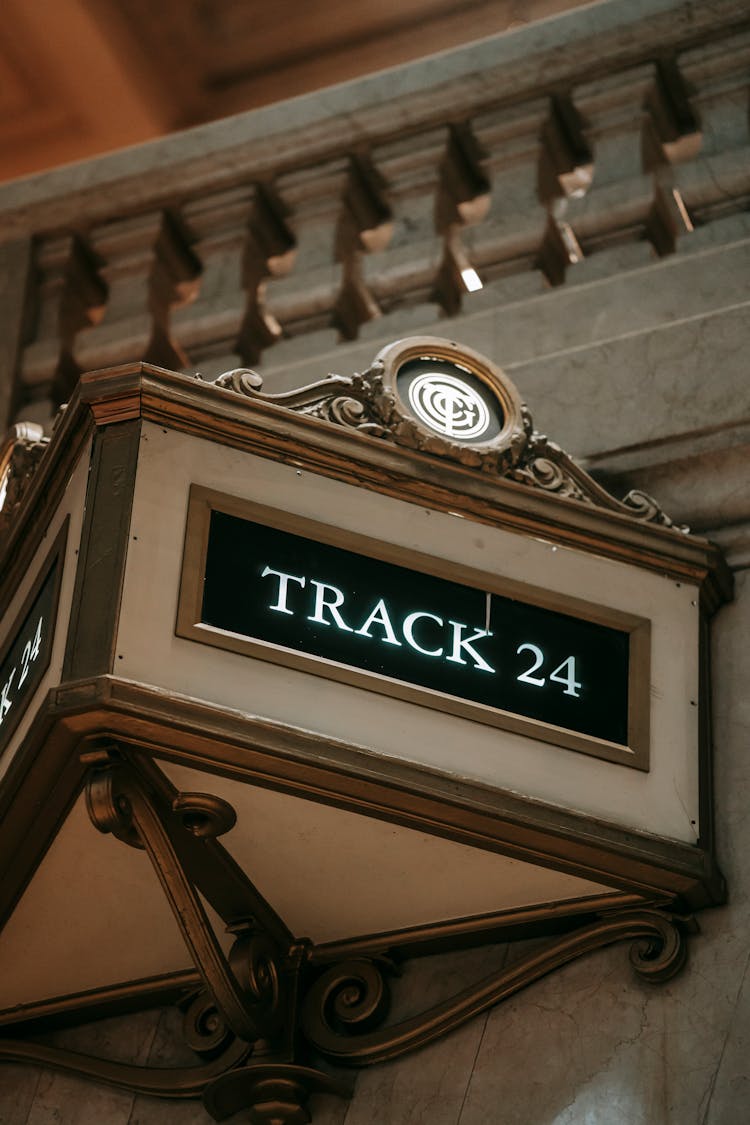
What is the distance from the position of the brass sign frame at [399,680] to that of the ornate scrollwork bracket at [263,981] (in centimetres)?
28

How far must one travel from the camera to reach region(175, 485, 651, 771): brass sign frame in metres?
3.83

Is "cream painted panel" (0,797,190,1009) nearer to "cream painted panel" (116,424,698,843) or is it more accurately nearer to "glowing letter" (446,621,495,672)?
"cream painted panel" (116,424,698,843)

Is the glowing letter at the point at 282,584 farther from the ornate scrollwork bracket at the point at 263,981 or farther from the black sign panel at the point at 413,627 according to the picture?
the ornate scrollwork bracket at the point at 263,981

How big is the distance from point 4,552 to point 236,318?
4.28 feet

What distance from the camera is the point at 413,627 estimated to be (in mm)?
→ 3992

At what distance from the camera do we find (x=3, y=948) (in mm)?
4340

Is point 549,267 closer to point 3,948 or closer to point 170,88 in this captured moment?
point 3,948

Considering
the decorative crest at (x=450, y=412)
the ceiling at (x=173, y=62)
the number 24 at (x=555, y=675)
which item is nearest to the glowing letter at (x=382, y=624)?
the number 24 at (x=555, y=675)

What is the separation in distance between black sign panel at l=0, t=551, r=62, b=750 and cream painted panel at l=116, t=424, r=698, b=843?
0.22m

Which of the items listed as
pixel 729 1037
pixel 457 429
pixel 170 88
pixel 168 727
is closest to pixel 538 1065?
pixel 729 1037

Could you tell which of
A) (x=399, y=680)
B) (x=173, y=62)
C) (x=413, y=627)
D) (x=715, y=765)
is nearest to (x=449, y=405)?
(x=413, y=627)

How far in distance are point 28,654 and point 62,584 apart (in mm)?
179

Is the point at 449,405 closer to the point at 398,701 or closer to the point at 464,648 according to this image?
the point at 464,648

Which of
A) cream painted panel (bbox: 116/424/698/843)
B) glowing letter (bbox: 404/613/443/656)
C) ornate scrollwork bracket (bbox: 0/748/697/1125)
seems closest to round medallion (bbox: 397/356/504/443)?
cream painted panel (bbox: 116/424/698/843)
